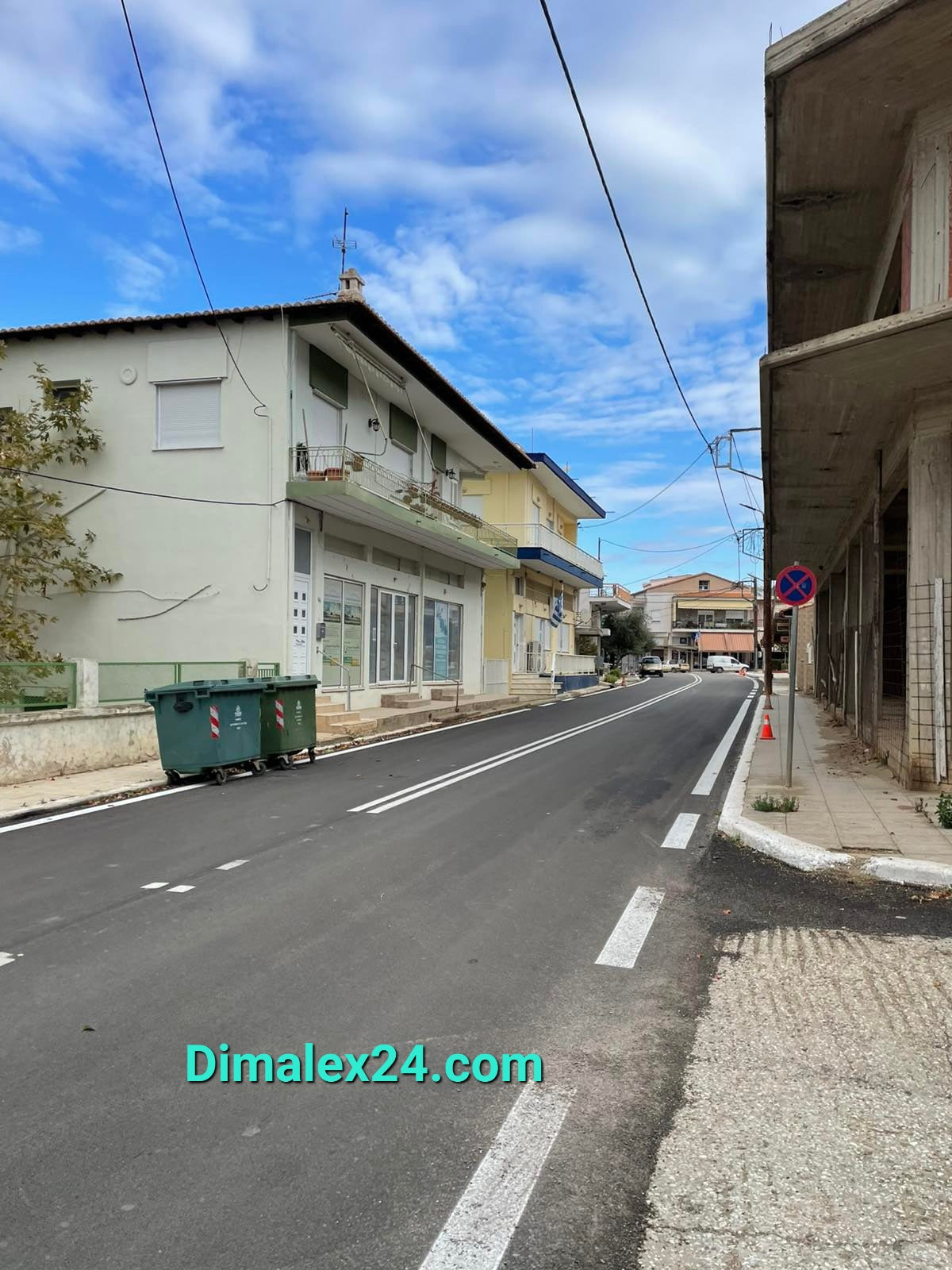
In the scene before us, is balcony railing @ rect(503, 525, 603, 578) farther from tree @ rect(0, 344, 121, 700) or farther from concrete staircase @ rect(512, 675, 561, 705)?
tree @ rect(0, 344, 121, 700)

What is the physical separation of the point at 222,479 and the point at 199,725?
767cm

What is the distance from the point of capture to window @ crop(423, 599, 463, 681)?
25328 millimetres

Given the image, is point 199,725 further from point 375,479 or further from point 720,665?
point 720,665

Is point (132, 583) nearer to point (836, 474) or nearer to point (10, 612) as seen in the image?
point (10, 612)

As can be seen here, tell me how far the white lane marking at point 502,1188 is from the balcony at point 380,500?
579 inches

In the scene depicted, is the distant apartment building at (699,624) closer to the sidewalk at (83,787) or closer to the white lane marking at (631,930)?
the sidewalk at (83,787)

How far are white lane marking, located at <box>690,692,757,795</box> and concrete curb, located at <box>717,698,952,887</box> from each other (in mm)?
2468

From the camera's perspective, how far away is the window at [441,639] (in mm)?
25328

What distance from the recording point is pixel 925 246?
8883mm

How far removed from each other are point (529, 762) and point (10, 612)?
928 cm

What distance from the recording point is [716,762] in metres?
13.9

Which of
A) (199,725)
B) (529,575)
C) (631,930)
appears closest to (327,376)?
(199,725)

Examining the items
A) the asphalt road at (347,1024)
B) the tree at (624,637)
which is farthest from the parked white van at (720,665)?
the asphalt road at (347,1024)

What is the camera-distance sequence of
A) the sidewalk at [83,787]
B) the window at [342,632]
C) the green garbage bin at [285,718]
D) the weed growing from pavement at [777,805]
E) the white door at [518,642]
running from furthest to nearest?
the white door at [518,642] < the window at [342,632] < the green garbage bin at [285,718] < the sidewalk at [83,787] < the weed growing from pavement at [777,805]
